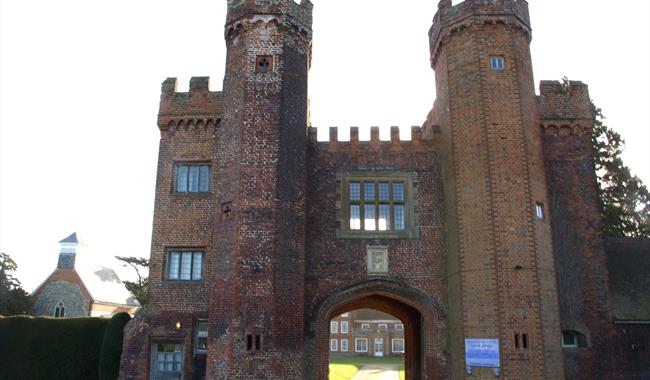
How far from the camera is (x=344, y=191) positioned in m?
18.4

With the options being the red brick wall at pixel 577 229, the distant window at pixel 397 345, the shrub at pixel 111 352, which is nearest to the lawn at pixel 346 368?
the distant window at pixel 397 345

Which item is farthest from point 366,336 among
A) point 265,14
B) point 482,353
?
point 265,14

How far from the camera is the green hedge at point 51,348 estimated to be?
65.8 ft

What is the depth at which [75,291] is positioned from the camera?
45.6 metres

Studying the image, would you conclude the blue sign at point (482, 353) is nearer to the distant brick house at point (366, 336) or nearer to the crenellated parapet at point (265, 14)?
the crenellated parapet at point (265, 14)

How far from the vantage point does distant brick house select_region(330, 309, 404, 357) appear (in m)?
69.9

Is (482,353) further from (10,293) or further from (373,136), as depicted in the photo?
(10,293)

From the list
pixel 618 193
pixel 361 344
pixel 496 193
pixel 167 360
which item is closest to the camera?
pixel 496 193

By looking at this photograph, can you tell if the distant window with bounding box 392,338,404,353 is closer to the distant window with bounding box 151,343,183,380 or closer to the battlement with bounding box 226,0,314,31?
the distant window with bounding box 151,343,183,380

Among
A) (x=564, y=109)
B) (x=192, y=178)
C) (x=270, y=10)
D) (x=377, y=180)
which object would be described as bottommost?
(x=377, y=180)

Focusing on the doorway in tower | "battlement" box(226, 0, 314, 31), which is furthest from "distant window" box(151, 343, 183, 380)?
the doorway in tower

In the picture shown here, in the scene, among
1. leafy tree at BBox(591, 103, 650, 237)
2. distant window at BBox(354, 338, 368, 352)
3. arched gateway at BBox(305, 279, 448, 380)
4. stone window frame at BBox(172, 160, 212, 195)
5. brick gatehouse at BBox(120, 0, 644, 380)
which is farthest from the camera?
distant window at BBox(354, 338, 368, 352)

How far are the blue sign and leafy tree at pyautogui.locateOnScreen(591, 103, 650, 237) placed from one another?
16163 mm

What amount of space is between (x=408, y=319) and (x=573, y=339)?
6293mm
